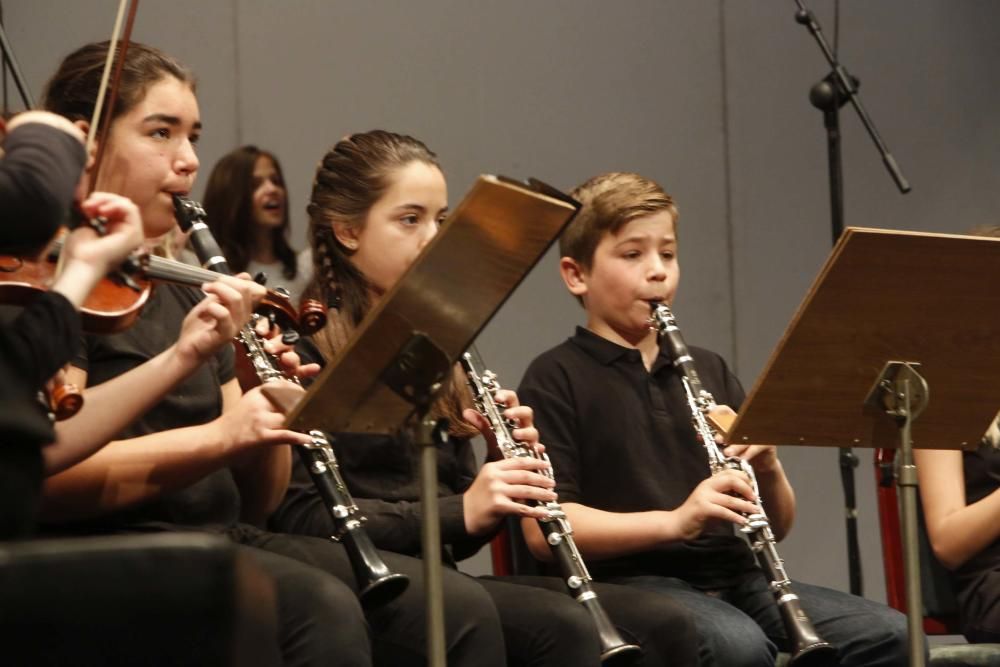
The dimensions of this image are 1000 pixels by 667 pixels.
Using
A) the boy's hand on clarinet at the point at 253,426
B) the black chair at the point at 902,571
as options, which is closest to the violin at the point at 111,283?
the boy's hand on clarinet at the point at 253,426

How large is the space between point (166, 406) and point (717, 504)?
0.87 m

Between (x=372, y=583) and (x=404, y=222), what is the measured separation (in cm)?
77

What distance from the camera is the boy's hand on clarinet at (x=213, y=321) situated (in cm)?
192

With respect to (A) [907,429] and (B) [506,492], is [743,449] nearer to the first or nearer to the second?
(A) [907,429]

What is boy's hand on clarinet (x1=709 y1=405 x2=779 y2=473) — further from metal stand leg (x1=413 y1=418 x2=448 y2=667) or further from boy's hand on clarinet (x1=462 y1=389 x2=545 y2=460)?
metal stand leg (x1=413 y1=418 x2=448 y2=667)

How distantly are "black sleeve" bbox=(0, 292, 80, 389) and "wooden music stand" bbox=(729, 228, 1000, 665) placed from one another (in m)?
0.98

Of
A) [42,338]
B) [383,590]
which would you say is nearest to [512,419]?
[383,590]

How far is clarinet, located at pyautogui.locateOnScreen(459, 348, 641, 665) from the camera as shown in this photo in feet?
7.14

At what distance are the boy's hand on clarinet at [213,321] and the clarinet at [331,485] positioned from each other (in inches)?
6.4

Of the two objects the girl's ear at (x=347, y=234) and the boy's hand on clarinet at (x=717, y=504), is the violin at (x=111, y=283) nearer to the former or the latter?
the girl's ear at (x=347, y=234)

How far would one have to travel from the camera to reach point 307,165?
3.87 metres

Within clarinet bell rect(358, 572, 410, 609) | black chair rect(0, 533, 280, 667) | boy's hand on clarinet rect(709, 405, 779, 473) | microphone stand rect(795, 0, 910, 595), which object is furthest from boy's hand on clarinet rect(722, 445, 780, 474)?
black chair rect(0, 533, 280, 667)

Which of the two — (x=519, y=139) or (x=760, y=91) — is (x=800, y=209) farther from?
(x=519, y=139)

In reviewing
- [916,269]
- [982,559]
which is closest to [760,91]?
[982,559]
